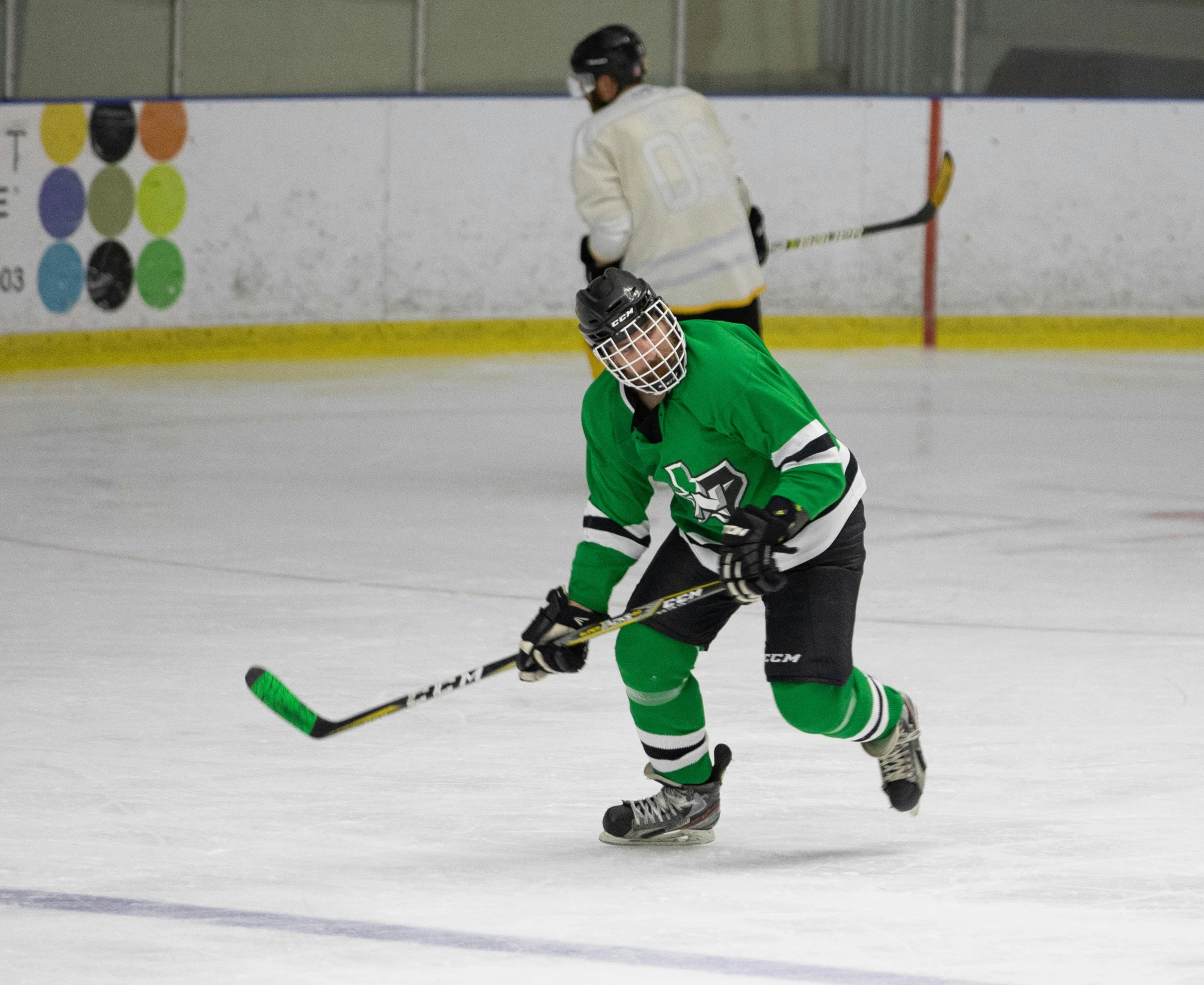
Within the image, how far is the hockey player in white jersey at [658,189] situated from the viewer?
5648 mm

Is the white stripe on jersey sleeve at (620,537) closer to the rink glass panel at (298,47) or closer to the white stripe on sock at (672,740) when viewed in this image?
the white stripe on sock at (672,740)

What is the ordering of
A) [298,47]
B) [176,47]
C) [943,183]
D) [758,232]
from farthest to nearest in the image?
[298,47]
[176,47]
[943,183]
[758,232]

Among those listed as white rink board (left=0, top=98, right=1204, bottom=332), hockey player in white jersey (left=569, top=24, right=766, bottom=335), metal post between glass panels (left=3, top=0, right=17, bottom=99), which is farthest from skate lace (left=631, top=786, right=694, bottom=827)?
metal post between glass panels (left=3, top=0, right=17, bottom=99)

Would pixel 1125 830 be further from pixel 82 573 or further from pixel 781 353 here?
pixel 781 353

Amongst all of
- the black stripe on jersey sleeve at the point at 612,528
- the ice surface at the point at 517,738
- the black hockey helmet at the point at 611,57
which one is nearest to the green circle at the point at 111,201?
the ice surface at the point at 517,738

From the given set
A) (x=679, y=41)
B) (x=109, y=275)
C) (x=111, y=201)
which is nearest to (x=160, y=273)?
(x=109, y=275)

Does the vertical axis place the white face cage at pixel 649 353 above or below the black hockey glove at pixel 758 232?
above

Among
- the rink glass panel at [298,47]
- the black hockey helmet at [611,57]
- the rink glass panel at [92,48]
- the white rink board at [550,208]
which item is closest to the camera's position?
the black hockey helmet at [611,57]

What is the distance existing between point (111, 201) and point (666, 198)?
11.7ft

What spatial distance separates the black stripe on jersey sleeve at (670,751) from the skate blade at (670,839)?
0.10 m

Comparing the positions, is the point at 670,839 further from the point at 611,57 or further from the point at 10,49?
the point at 10,49

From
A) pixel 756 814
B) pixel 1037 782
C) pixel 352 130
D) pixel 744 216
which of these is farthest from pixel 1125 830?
pixel 352 130

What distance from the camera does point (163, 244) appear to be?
8820 millimetres

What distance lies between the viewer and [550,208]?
9.61 meters
